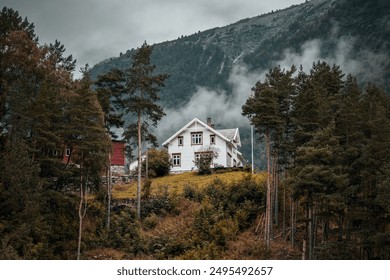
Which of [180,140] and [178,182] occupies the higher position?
[180,140]

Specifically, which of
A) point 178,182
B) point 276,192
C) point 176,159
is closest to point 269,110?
point 276,192

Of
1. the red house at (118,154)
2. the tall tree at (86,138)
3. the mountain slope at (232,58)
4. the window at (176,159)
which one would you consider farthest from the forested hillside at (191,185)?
the mountain slope at (232,58)

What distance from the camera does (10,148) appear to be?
21.6 m

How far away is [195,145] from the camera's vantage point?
144 ft

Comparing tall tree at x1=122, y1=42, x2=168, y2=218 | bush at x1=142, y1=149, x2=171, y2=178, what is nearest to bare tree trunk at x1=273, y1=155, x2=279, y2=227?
tall tree at x1=122, y1=42, x2=168, y2=218

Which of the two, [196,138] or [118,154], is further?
[196,138]

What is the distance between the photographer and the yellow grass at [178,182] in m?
32.8

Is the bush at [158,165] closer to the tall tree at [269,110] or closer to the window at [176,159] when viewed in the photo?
the window at [176,159]

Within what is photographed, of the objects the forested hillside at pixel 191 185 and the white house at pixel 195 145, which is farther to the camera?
the white house at pixel 195 145

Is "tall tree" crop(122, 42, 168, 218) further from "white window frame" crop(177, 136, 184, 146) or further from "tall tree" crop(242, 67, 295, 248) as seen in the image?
"white window frame" crop(177, 136, 184, 146)

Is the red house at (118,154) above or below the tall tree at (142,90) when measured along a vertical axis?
below

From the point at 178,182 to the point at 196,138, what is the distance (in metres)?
8.29

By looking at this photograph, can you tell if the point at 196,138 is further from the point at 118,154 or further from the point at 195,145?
the point at 118,154

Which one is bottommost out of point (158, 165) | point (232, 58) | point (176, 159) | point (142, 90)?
point (158, 165)
